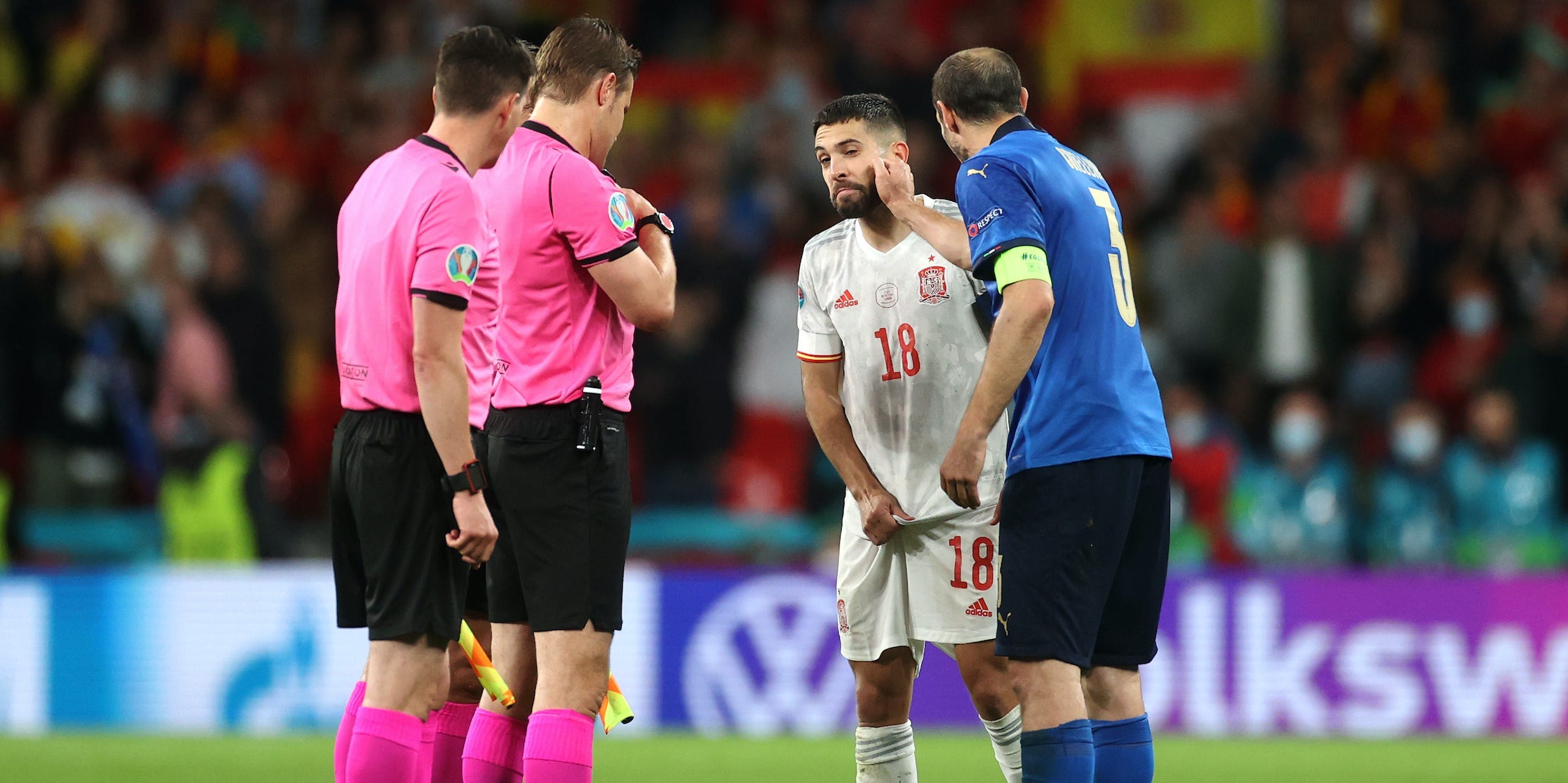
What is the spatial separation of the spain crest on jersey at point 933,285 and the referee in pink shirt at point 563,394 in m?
0.92

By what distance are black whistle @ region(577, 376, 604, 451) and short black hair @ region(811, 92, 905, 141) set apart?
3.96ft

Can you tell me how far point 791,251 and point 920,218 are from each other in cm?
727

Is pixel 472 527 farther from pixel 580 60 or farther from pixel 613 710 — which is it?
pixel 580 60

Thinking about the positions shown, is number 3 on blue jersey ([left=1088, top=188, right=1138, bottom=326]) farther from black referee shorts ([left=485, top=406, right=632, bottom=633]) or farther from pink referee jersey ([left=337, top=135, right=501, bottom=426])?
pink referee jersey ([left=337, top=135, right=501, bottom=426])

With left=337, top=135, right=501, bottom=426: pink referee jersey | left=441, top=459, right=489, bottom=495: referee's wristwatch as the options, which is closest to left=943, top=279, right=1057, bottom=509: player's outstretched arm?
left=441, top=459, right=489, bottom=495: referee's wristwatch

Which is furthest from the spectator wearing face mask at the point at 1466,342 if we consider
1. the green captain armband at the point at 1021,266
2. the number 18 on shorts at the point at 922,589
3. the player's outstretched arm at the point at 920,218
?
the green captain armband at the point at 1021,266

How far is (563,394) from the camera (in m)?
5.47

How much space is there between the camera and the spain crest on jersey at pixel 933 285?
6082 millimetres

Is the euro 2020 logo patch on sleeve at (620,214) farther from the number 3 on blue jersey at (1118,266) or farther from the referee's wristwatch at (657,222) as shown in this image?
the number 3 on blue jersey at (1118,266)

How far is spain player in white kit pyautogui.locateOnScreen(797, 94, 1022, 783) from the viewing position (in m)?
5.99

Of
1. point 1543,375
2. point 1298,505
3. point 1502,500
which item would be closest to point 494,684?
point 1298,505

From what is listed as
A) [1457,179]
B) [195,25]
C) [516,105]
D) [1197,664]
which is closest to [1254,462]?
[1197,664]

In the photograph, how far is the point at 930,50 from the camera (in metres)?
14.4

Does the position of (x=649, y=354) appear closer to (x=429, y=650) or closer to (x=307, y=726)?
(x=307, y=726)
